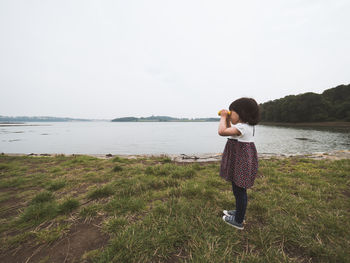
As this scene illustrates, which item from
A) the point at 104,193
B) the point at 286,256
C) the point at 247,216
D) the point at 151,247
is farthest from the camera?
the point at 104,193

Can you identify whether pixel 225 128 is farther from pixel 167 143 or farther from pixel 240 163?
pixel 167 143

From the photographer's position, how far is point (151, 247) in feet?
6.11

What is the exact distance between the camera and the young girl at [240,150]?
6.75 ft

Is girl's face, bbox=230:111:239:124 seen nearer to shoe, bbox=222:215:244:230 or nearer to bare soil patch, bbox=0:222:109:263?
shoe, bbox=222:215:244:230

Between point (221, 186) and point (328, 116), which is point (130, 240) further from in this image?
point (328, 116)

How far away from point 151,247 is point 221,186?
2512 mm

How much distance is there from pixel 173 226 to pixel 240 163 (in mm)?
1483

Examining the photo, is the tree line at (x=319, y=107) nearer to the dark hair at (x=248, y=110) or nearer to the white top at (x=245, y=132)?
the dark hair at (x=248, y=110)

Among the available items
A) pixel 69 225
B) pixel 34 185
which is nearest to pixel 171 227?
pixel 69 225

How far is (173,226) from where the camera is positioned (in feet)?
7.14

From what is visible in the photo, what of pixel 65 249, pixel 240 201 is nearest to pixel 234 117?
pixel 240 201

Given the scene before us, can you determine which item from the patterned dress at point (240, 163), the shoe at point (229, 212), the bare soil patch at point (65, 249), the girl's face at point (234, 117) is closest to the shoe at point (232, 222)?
the shoe at point (229, 212)

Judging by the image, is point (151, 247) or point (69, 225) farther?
point (69, 225)

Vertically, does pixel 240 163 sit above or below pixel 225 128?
below
